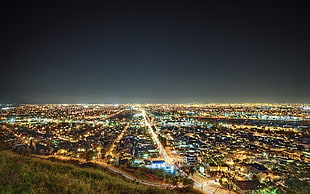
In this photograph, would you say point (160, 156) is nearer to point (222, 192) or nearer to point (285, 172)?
point (222, 192)

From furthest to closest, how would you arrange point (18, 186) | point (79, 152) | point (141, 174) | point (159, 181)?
point (79, 152) → point (141, 174) → point (159, 181) → point (18, 186)

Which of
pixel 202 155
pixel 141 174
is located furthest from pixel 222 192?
pixel 202 155

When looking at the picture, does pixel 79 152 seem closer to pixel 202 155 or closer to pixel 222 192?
pixel 202 155

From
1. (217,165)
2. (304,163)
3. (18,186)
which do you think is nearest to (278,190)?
(217,165)

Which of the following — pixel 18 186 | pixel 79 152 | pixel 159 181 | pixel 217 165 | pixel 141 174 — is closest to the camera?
pixel 18 186

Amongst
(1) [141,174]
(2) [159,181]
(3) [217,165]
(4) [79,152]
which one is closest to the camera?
(2) [159,181]

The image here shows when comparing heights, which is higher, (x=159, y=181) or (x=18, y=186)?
(x=18, y=186)

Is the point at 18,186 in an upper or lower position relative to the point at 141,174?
upper

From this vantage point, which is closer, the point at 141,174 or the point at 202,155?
the point at 141,174

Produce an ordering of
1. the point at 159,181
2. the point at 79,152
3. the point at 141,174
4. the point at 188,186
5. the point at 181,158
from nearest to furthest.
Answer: the point at 188,186
the point at 159,181
the point at 141,174
the point at 181,158
the point at 79,152
